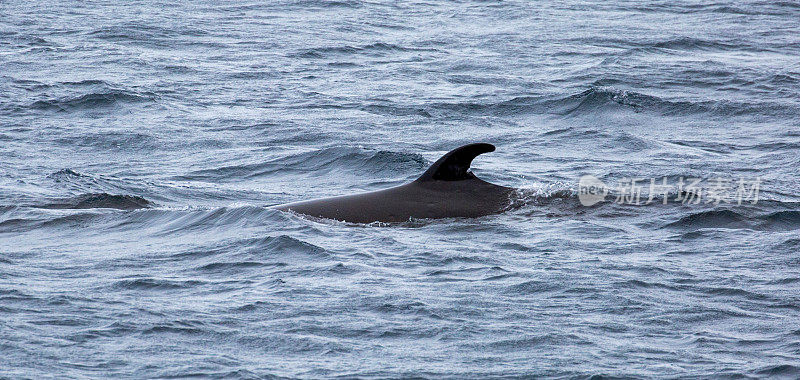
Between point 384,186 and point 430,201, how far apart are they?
2.72m

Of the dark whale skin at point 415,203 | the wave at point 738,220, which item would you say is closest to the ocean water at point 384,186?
the wave at point 738,220

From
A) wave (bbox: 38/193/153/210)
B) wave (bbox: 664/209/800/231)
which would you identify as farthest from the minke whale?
wave (bbox: 38/193/153/210)

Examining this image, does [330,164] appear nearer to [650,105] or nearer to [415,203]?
[415,203]

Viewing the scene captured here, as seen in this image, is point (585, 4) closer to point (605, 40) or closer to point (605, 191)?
point (605, 40)

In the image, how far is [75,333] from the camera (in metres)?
8.04

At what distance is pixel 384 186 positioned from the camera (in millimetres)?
14039

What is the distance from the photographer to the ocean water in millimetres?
7930

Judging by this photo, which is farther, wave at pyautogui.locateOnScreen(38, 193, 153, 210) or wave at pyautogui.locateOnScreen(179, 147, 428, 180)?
wave at pyautogui.locateOnScreen(179, 147, 428, 180)

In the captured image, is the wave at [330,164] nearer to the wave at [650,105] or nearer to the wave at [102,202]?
the wave at [102,202]

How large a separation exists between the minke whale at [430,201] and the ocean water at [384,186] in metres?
0.20

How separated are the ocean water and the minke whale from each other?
202 mm

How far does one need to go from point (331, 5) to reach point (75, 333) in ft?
83.3

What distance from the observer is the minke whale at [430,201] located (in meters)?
11.2

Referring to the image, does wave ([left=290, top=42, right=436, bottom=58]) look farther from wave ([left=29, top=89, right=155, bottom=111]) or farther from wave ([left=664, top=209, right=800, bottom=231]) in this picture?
wave ([left=664, top=209, right=800, bottom=231])
